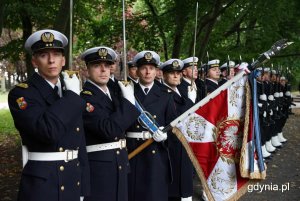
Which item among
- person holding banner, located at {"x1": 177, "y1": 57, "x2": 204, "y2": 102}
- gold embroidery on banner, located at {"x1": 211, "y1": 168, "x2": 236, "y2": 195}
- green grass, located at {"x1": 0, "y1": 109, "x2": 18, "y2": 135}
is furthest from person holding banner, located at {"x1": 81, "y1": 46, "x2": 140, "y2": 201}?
green grass, located at {"x1": 0, "y1": 109, "x2": 18, "y2": 135}

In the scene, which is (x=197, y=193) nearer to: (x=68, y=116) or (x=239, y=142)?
(x=239, y=142)

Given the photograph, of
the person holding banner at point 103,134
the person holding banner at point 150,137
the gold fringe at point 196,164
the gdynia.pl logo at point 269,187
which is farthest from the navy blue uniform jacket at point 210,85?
the person holding banner at point 103,134

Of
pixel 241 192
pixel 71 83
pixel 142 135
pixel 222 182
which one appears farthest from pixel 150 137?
pixel 71 83

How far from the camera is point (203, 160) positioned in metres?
4.74

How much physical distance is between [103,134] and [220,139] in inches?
53.5

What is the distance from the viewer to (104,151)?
4.08 m

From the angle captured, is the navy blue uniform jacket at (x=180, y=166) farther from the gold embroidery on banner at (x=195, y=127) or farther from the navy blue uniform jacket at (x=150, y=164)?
the gold embroidery on banner at (x=195, y=127)

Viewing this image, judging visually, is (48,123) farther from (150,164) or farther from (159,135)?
(150,164)

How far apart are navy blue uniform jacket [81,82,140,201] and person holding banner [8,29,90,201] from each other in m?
0.49

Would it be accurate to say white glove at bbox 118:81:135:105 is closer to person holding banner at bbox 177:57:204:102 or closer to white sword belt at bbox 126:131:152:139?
white sword belt at bbox 126:131:152:139

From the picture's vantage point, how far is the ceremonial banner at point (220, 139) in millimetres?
4531

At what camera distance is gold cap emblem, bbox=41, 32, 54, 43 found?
11.1ft

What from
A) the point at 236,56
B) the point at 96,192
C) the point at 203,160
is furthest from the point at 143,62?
the point at 236,56

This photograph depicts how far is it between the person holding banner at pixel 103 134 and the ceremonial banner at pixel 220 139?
0.92 meters
